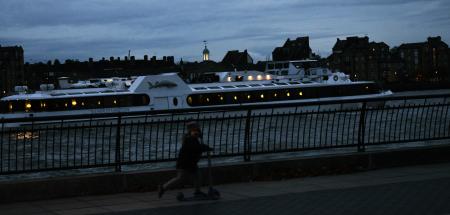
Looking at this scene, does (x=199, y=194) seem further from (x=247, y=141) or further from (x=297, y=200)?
(x=247, y=141)

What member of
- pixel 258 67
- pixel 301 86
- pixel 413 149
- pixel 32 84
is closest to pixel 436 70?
pixel 258 67

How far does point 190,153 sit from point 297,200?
5.75ft

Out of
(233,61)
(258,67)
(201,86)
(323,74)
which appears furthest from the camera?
(233,61)

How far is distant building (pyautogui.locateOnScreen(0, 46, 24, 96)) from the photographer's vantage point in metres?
175

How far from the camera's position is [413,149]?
14.2 m

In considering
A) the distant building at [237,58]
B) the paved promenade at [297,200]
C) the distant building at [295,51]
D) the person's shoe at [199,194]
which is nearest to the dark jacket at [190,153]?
the person's shoe at [199,194]

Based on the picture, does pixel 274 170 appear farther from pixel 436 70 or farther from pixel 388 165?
pixel 436 70

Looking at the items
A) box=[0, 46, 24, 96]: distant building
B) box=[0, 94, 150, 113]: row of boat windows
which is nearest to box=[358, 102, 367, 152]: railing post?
box=[0, 94, 150, 113]: row of boat windows

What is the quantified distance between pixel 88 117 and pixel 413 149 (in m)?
6.48

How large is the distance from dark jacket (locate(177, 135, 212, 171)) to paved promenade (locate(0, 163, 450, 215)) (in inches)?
22.3

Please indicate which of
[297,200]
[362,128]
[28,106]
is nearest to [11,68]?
[28,106]

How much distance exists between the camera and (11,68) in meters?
180

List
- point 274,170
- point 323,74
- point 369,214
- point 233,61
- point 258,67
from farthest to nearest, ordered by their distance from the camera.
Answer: point 233,61 → point 258,67 → point 323,74 → point 274,170 → point 369,214

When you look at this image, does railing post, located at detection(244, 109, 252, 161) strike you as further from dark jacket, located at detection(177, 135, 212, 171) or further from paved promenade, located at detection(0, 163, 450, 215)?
dark jacket, located at detection(177, 135, 212, 171)
